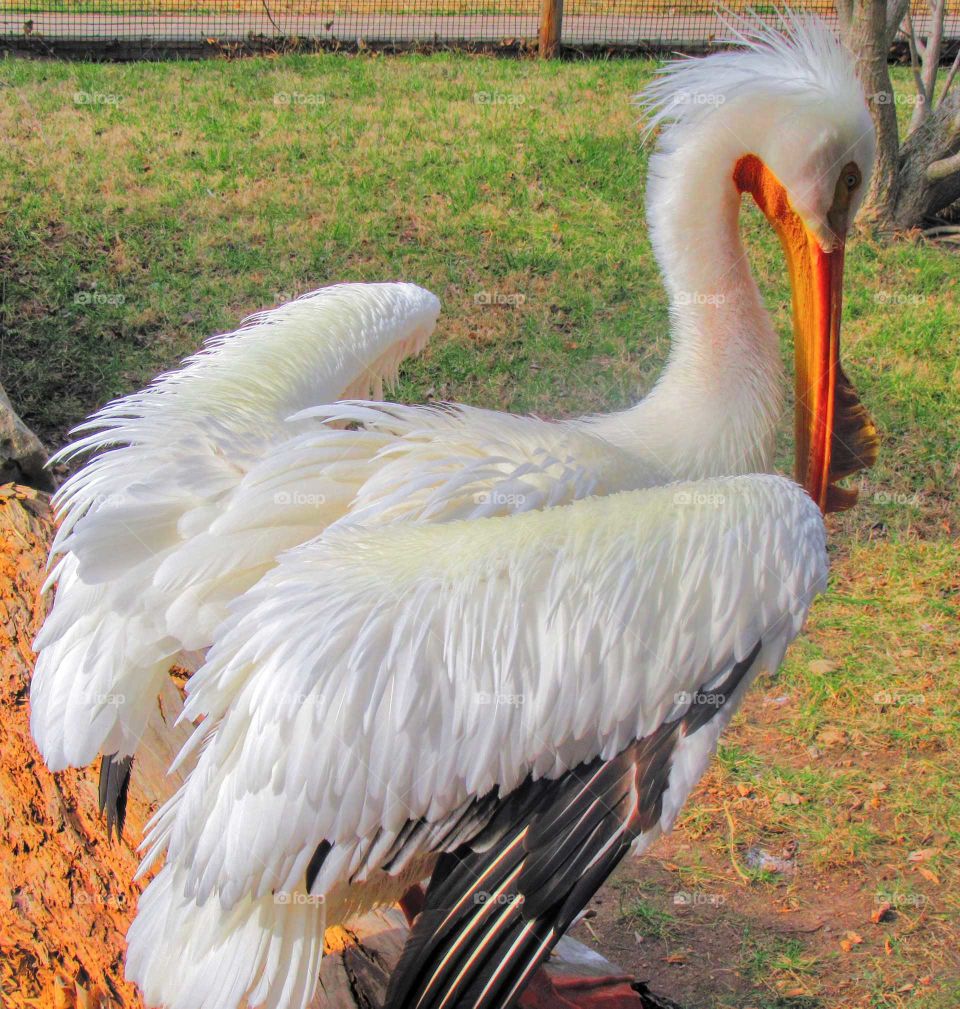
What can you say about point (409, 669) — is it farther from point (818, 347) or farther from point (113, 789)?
point (818, 347)

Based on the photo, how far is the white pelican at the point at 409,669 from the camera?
6.72 feet

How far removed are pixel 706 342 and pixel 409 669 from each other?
1.29 m

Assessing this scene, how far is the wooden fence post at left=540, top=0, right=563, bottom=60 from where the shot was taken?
9070 millimetres

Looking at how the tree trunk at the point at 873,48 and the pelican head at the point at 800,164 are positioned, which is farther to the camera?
the tree trunk at the point at 873,48

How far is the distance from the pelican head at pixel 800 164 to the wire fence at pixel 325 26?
6.48 metres

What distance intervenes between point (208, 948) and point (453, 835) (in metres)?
0.52

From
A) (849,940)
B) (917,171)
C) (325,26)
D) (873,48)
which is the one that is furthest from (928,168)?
(849,940)

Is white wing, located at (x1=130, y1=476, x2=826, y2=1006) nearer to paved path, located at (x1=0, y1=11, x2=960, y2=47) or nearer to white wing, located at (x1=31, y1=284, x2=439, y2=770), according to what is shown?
white wing, located at (x1=31, y1=284, x2=439, y2=770)

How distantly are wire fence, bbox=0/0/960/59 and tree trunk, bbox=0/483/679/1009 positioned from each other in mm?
7322

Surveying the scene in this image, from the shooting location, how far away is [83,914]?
256 centimetres

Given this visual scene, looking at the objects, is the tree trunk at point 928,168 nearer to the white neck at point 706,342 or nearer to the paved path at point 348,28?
the paved path at point 348,28

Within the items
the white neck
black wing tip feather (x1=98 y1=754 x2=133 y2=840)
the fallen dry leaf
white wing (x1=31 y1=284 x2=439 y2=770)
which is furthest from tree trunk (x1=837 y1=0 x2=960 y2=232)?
black wing tip feather (x1=98 y1=754 x2=133 y2=840)

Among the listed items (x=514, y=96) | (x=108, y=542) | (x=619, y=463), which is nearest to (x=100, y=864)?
(x=108, y=542)

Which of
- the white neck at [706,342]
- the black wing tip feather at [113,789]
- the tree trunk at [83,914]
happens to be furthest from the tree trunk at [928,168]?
the black wing tip feather at [113,789]
